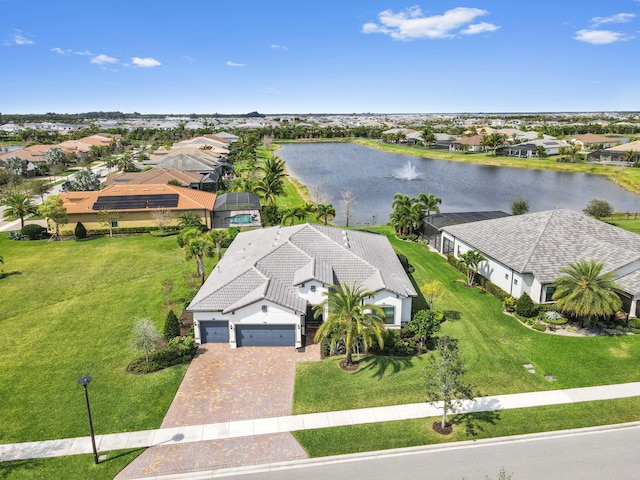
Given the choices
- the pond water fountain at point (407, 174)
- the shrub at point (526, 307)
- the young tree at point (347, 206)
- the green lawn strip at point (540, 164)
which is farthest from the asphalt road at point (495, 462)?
the pond water fountain at point (407, 174)

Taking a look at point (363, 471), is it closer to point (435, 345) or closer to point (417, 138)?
point (435, 345)

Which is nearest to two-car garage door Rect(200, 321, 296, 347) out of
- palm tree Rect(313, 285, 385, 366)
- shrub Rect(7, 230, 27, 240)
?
palm tree Rect(313, 285, 385, 366)

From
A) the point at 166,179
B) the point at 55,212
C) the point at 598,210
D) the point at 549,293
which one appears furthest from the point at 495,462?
the point at 166,179

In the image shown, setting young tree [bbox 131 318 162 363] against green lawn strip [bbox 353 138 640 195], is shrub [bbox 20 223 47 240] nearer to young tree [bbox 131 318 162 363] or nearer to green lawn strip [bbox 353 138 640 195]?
young tree [bbox 131 318 162 363]

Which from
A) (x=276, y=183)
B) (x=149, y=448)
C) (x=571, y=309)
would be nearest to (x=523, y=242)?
(x=571, y=309)

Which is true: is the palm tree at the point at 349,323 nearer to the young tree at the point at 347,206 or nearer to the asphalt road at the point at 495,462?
the asphalt road at the point at 495,462
